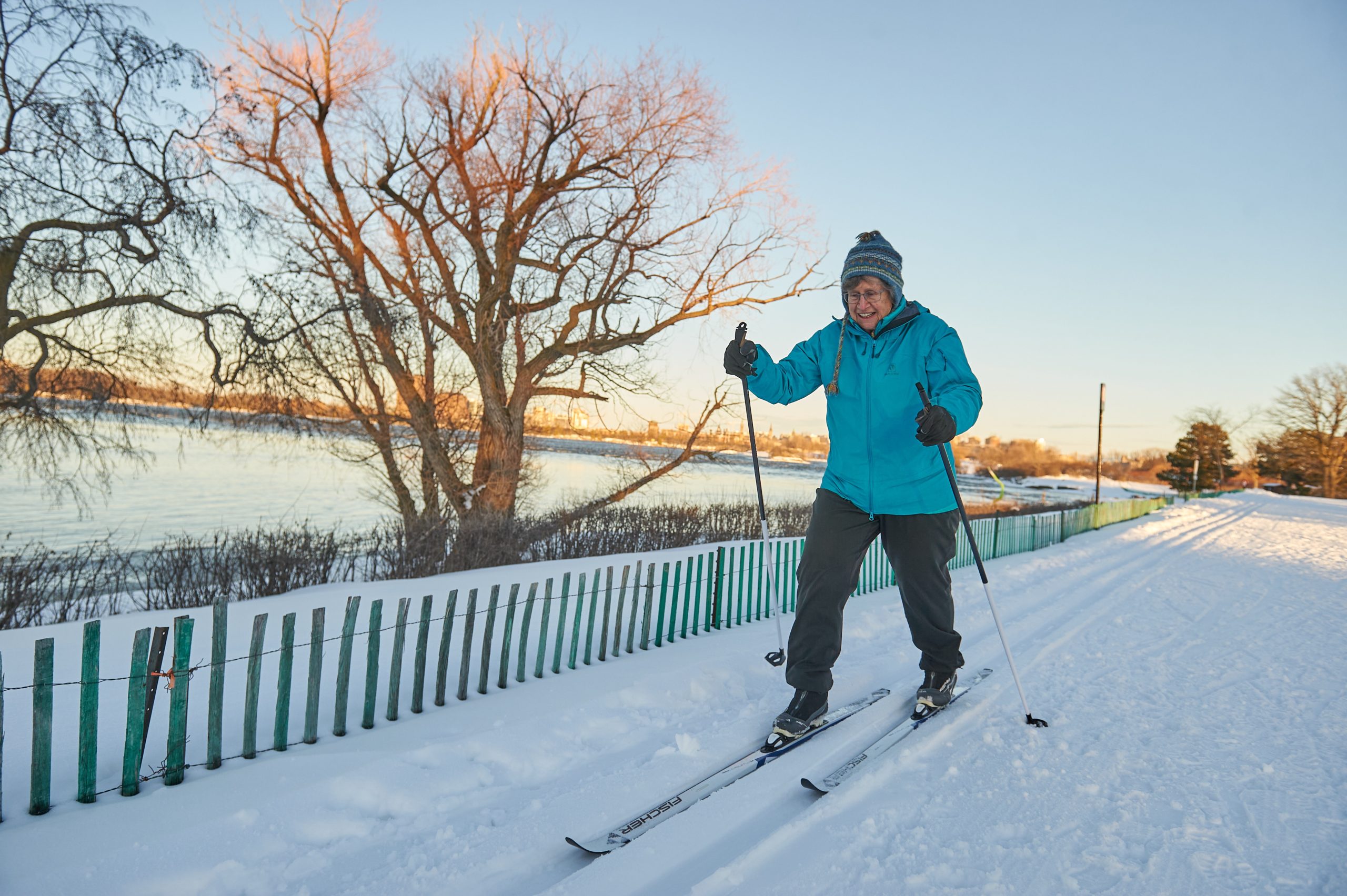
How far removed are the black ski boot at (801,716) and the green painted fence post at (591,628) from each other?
5.92 feet

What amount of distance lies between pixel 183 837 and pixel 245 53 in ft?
52.3

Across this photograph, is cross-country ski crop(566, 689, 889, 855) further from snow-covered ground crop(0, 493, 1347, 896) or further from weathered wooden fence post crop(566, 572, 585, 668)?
weathered wooden fence post crop(566, 572, 585, 668)

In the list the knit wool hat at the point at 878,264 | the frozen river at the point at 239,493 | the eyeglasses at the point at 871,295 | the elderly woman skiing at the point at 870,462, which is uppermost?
the knit wool hat at the point at 878,264

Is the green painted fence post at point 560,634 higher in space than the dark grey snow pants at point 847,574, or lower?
lower

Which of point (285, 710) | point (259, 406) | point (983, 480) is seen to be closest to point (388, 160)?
point (259, 406)

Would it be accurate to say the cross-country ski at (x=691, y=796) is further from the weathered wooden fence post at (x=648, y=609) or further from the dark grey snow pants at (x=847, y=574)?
the weathered wooden fence post at (x=648, y=609)

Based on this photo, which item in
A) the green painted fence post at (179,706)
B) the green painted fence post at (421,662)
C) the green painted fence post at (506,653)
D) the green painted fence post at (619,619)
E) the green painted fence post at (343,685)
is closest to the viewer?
the green painted fence post at (179,706)

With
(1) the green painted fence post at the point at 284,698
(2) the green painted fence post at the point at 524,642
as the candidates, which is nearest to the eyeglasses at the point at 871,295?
(2) the green painted fence post at the point at 524,642

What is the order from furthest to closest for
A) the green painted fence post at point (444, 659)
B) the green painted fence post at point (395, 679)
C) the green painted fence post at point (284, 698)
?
1. the green painted fence post at point (444, 659)
2. the green painted fence post at point (395, 679)
3. the green painted fence post at point (284, 698)

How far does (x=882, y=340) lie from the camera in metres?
3.13

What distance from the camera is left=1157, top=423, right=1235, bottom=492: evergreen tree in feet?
206

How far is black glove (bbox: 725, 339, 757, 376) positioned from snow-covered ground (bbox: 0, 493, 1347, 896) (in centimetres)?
158

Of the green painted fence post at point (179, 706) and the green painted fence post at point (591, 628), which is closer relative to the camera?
the green painted fence post at point (179, 706)

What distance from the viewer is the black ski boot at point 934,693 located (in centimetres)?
328
